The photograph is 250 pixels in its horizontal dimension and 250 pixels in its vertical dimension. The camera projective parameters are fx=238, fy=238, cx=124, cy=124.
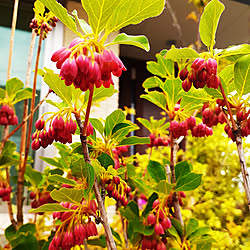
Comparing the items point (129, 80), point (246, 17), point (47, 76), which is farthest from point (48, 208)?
point (129, 80)

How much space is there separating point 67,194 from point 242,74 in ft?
1.15

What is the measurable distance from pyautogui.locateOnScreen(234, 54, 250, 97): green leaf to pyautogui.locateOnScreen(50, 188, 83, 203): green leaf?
32 cm

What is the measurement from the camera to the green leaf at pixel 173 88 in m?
0.56

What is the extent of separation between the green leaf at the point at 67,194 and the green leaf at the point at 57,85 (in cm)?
16

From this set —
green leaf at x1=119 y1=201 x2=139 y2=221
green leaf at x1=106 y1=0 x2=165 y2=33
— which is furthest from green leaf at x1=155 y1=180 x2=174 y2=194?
green leaf at x1=106 y1=0 x2=165 y2=33

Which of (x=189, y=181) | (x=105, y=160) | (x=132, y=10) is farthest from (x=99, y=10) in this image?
(x=189, y=181)

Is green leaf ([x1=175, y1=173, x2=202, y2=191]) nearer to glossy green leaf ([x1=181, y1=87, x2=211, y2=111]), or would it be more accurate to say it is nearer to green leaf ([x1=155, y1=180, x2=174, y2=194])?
green leaf ([x1=155, y1=180, x2=174, y2=194])

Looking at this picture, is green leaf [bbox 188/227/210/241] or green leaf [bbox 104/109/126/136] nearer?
green leaf [bbox 104/109/126/136]

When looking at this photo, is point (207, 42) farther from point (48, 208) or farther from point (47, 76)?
point (48, 208)

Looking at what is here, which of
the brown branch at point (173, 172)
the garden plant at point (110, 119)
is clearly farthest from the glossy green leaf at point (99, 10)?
the brown branch at point (173, 172)

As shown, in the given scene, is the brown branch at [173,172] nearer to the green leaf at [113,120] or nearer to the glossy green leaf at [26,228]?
the green leaf at [113,120]

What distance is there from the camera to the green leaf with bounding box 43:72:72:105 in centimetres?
40

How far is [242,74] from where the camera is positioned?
0.40 m

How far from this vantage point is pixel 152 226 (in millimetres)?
595
